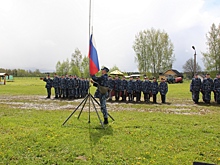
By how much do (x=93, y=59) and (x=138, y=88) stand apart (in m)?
9.40

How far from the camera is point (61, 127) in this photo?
8391mm

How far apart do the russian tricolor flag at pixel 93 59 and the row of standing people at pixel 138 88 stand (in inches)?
321

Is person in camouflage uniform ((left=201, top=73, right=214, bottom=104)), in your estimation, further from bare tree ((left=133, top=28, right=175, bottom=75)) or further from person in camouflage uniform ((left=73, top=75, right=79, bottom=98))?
bare tree ((left=133, top=28, right=175, bottom=75))

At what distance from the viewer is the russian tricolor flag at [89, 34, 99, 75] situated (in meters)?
8.59

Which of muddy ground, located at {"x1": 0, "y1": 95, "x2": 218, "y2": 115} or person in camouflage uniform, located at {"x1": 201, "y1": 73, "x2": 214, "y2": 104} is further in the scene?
person in camouflage uniform, located at {"x1": 201, "y1": 73, "x2": 214, "y2": 104}

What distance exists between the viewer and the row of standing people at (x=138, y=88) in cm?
1703

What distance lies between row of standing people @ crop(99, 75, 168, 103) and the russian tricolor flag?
321 inches

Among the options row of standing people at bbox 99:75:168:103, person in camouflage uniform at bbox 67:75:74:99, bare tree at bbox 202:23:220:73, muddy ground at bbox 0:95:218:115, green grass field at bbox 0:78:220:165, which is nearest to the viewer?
green grass field at bbox 0:78:220:165

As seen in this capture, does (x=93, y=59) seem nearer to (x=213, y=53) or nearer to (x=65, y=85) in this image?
(x=65, y=85)

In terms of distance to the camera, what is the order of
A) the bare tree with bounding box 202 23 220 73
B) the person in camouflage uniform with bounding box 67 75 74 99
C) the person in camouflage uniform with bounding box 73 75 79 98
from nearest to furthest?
1. the person in camouflage uniform with bounding box 67 75 74 99
2. the person in camouflage uniform with bounding box 73 75 79 98
3. the bare tree with bounding box 202 23 220 73

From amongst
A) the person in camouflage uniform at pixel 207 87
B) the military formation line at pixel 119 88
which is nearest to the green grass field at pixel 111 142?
the person in camouflage uniform at pixel 207 87

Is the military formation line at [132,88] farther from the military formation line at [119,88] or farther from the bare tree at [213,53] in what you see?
the bare tree at [213,53]

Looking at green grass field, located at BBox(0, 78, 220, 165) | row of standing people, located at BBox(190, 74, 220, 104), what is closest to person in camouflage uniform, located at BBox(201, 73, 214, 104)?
row of standing people, located at BBox(190, 74, 220, 104)

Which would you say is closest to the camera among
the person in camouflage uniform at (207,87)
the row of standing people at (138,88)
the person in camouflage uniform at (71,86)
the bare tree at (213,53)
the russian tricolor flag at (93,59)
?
the russian tricolor flag at (93,59)
